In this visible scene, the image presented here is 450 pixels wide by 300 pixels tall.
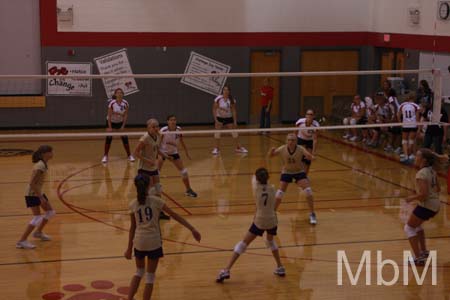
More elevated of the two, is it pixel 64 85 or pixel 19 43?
pixel 19 43

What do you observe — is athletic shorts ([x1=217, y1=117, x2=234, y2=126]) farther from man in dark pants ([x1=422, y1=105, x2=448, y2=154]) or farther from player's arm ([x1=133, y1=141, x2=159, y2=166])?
player's arm ([x1=133, y1=141, x2=159, y2=166])

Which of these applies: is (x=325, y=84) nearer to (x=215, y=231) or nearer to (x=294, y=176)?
(x=294, y=176)

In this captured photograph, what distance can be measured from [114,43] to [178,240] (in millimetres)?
12896

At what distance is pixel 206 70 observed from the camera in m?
25.1

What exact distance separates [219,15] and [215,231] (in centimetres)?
1297

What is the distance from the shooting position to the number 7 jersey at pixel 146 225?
9195mm

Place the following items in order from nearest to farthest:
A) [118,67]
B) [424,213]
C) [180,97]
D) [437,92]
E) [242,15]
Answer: [424,213] → [437,92] → [118,67] → [180,97] → [242,15]

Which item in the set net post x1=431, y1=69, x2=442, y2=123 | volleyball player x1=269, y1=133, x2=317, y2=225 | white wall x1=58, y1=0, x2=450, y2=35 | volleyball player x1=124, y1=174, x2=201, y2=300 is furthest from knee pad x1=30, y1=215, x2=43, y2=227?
white wall x1=58, y1=0, x2=450, y2=35

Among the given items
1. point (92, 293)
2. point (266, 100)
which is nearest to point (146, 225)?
point (92, 293)

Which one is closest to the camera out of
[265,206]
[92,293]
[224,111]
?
[92,293]

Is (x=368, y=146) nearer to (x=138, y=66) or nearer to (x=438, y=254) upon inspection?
(x=138, y=66)

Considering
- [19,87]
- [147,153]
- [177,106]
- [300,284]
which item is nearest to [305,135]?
[147,153]

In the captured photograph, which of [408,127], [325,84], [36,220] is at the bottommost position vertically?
[36,220]

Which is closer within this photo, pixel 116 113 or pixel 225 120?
pixel 116 113
